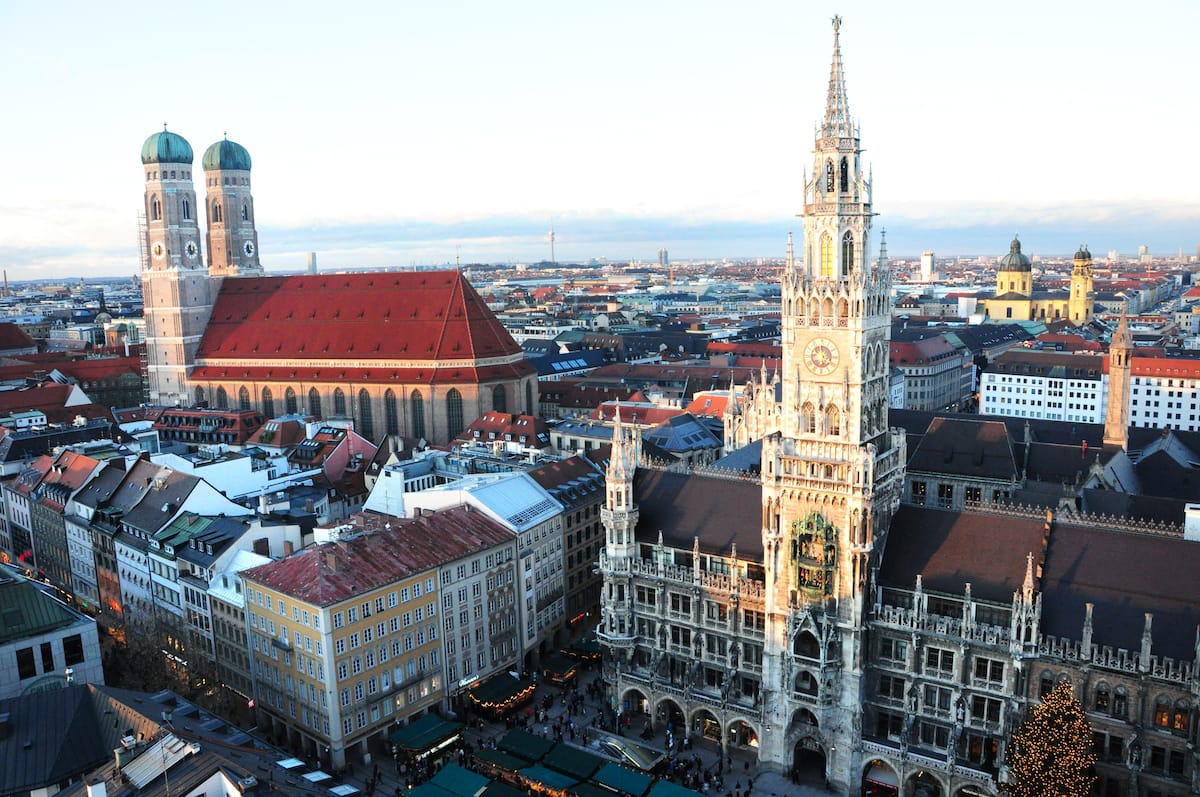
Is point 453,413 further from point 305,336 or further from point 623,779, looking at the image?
point 623,779

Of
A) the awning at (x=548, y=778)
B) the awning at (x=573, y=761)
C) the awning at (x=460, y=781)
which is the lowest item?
the awning at (x=548, y=778)

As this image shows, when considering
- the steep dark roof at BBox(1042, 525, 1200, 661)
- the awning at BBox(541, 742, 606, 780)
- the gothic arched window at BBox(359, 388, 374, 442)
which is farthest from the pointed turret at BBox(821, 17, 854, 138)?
the gothic arched window at BBox(359, 388, 374, 442)

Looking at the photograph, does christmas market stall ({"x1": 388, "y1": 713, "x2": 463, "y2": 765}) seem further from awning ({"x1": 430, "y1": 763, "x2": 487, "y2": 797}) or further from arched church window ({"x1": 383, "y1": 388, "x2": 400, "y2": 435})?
arched church window ({"x1": 383, "y1": 388, "x2": 400, "y2": 435})

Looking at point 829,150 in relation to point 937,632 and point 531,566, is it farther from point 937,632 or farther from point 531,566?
point 531,566

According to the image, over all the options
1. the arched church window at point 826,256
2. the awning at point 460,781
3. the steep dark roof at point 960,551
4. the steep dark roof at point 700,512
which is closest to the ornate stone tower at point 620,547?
the steep dark roof at point 700,512

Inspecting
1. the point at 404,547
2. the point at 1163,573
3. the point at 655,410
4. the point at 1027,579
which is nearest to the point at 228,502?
the point at 404,547

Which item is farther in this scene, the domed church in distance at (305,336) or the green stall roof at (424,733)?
the domed church in distance at (305,336)

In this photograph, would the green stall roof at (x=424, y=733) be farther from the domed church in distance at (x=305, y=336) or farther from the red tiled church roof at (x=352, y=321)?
the red tiled church roof at (x=352, y=321)
